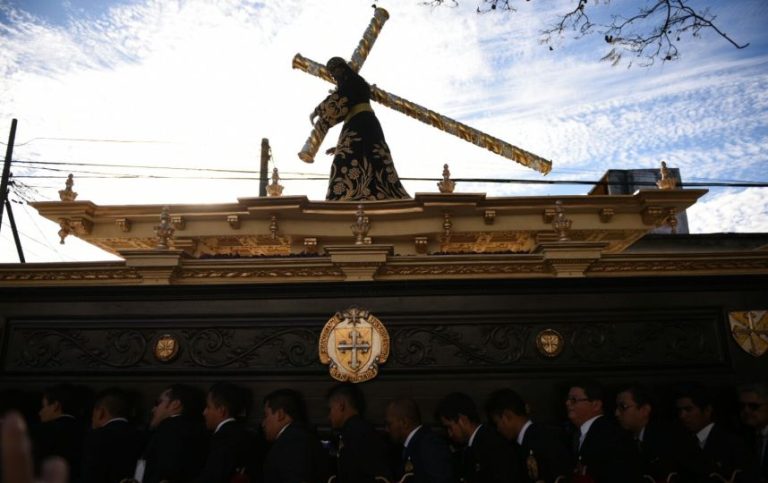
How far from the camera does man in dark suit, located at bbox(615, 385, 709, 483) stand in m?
4.30

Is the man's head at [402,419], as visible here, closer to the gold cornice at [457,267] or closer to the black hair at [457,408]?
the black hair at [457,408]

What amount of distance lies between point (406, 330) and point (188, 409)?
6.89ft

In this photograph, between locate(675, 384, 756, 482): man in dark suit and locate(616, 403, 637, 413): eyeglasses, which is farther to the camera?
locate(616, 403, 637, 413): eyeglasses

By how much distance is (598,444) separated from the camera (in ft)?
13.7

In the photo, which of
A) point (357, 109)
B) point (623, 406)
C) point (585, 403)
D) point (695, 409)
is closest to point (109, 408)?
point (585, 403)

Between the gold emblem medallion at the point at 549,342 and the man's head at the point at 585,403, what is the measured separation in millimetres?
874

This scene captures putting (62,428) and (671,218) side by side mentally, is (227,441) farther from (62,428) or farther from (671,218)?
(671,218)

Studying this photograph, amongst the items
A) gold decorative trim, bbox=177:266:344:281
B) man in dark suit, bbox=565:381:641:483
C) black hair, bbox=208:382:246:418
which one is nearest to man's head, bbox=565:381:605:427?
man in dark suit, bbox=565:381:641:483

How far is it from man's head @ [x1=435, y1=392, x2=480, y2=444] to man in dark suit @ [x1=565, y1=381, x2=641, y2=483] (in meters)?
0.79

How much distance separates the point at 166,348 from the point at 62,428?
110 centimetres

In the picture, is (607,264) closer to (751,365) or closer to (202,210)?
(751,365)

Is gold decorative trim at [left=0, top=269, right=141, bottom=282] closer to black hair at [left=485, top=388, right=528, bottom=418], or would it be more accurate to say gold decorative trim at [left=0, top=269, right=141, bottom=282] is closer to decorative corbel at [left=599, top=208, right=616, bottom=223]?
black hair at [left=485, top=388, right=528, bottom=418]

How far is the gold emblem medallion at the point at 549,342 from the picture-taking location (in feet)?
17.9

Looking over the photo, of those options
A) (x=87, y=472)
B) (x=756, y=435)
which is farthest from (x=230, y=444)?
(x=756, y=435)
